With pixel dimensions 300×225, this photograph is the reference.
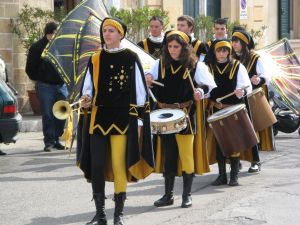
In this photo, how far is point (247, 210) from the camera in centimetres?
771

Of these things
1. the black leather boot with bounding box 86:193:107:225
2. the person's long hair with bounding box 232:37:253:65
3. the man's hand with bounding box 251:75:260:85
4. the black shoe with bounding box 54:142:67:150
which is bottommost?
the black shoe with bounding box 54:142:67:150

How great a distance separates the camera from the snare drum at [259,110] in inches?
382

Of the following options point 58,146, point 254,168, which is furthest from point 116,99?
point 58,146

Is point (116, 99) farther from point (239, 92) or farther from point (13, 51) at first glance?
point (13, 51)

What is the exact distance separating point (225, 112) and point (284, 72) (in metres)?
4.27

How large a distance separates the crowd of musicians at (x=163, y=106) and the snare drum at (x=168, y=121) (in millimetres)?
76

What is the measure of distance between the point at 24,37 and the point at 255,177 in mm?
7375

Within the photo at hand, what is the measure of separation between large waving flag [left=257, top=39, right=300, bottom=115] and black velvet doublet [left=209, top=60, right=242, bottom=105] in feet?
11.1

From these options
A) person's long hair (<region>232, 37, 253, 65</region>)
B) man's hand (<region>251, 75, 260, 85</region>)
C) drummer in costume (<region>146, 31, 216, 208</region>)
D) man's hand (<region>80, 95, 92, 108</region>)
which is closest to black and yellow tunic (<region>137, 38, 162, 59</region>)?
person's long hair (<region>232, 37, 253, 65</region>)

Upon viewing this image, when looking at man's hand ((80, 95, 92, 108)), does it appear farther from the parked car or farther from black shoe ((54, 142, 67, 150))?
black shoe ((54, 142, 67, 150))

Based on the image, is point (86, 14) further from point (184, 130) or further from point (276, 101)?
point (276, 101)

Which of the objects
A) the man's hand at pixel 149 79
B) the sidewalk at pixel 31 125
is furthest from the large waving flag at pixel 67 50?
the sidewalk at pixel 31 125

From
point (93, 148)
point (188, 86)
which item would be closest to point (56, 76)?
point (188, 86)

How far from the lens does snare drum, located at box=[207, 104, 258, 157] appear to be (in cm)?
859
